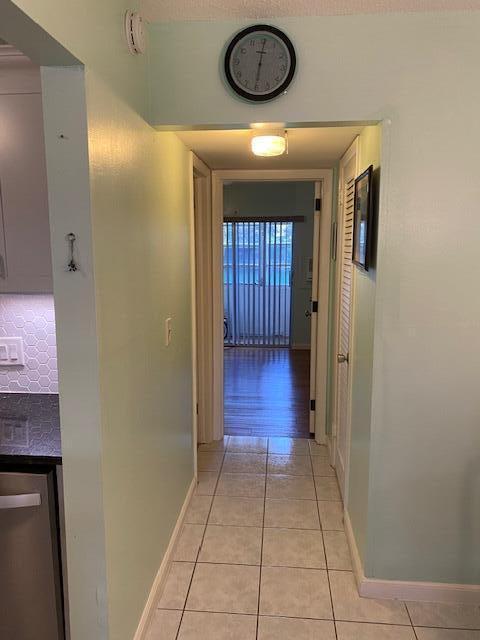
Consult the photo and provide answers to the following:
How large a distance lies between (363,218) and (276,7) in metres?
0.88

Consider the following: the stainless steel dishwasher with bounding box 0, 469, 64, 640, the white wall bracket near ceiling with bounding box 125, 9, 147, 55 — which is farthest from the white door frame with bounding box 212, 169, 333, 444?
the stainless steel dishwasher with bounding box 0, 469, 64, 640

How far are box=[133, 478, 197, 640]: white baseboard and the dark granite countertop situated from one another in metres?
0.82

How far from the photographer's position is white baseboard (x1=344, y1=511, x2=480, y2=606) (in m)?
2.10

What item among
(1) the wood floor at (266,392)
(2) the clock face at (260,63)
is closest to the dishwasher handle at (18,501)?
(2) the clock face at (260,63)

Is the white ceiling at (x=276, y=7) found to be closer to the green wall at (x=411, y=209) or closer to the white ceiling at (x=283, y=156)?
the green wall at (x=411, y=209)

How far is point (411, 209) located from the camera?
1891 millimetres

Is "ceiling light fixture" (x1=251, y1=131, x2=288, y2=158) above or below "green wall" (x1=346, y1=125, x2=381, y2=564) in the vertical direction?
above

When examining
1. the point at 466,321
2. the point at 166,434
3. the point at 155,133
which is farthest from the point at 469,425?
the point at 155,133

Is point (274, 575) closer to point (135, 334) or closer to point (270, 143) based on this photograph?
point (135, 334)

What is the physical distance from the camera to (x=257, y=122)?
1885 millimetres

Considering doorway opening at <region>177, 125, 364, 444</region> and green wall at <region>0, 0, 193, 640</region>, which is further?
doorway opening at <region>177, 125, 364, 444</region>

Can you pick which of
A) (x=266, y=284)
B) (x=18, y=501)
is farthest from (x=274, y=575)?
(x=266, y=284)

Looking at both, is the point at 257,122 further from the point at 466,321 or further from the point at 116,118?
the point at 466,321

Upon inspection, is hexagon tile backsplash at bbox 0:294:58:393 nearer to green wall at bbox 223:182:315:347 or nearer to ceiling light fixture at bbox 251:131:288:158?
ceiling light fixture at bbox 251:131:288:158
